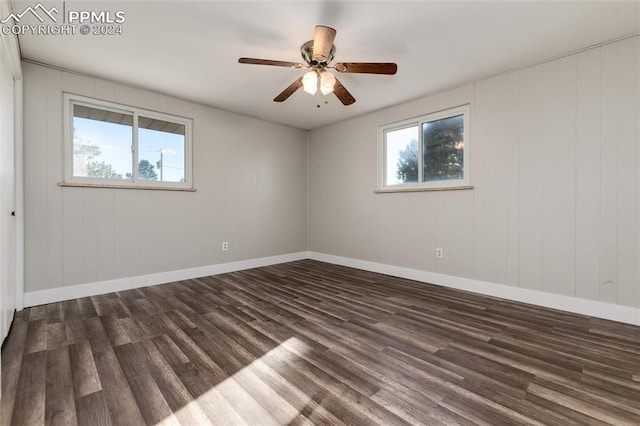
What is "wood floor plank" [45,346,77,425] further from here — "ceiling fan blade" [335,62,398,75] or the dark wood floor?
"ceiling fan blade" [335,62,398,75]

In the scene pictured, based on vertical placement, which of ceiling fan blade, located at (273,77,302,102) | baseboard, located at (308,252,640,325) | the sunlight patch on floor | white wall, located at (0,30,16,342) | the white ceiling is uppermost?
the white ceiling

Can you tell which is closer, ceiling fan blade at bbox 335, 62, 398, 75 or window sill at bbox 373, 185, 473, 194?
ceiling fan blade at bbox 335, 62, 398, 75

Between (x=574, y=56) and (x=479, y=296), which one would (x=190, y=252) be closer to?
(x=479, y=296)

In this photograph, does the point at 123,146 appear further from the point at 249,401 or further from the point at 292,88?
the point at 249,401

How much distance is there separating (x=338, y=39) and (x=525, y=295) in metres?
3.17

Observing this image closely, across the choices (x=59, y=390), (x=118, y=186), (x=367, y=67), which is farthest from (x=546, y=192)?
(x=118, y=186)

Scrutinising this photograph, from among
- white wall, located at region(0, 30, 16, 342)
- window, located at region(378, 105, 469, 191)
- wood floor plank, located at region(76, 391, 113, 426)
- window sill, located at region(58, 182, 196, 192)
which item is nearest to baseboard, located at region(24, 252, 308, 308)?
white wall, located at region(0, 30, 16, 342)

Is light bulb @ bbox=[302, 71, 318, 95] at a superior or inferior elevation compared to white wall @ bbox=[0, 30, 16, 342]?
superior

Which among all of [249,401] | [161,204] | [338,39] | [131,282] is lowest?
[249,401]

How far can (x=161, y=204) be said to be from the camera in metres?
3.70

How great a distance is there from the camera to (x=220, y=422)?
130 cm

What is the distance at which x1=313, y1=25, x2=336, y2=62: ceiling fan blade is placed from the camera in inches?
75.8

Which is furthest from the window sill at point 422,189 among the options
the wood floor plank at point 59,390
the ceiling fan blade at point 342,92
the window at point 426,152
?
the wood floor plank at point 59,390

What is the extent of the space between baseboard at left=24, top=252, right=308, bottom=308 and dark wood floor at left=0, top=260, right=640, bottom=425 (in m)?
0.16
